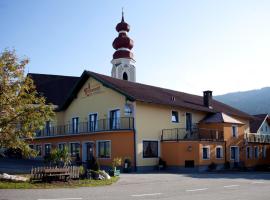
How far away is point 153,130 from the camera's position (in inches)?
1325

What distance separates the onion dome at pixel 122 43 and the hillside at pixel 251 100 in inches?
2704

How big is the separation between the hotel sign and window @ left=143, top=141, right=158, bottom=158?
745 centimetres

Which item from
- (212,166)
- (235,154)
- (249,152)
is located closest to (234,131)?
Result: (235,154)

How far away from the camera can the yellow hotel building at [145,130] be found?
32.5m

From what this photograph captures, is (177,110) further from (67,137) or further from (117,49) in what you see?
(117,49)

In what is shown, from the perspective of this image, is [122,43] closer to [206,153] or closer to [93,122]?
[93,122]

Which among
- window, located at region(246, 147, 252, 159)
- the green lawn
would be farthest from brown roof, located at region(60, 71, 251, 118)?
the green lawn

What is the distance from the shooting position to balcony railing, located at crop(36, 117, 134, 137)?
32844 millimetres

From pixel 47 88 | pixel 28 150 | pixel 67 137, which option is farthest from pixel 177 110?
pixel 47 88

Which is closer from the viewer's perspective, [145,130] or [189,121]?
[145,130]

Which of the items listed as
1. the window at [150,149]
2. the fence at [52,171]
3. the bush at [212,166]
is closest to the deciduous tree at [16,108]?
the fence at [52,171]

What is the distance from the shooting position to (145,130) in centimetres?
3288

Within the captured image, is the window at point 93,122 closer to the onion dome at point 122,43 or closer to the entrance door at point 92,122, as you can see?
the entrance door at point 92,122

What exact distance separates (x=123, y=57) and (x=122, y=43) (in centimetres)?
218
